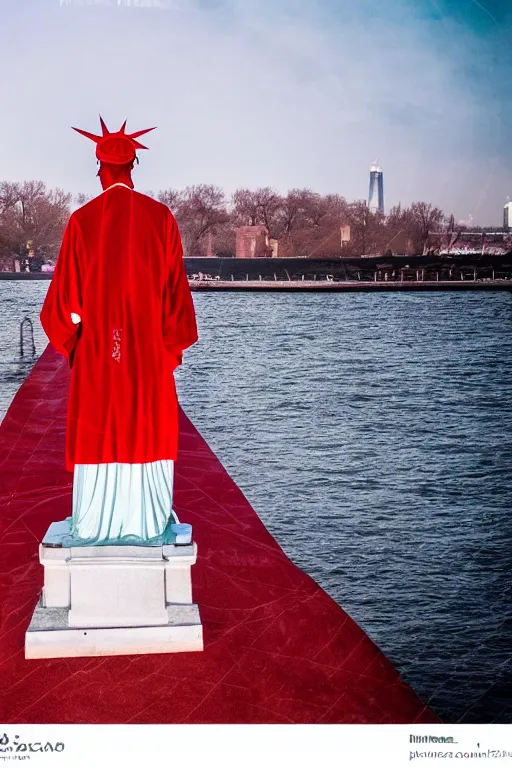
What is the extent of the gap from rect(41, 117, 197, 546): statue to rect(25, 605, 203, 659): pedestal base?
20cm

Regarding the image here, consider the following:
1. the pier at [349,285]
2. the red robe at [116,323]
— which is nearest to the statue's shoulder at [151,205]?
the red robe at [116,323]

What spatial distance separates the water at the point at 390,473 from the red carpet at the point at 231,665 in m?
0.47

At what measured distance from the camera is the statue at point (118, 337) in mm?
2264

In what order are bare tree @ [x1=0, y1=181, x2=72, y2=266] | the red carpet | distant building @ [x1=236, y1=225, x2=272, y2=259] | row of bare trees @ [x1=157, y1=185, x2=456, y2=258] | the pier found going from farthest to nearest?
1. the pier
2. distant building @ [x1=236, y1=225, x2=272, y2=259]
3. row of bare trees @ [x1=157, y1=185, x2=456, y2=258]
4. bare tree @ [x1=0, y1=181, x2=72, y2=266]
5. the red carpet

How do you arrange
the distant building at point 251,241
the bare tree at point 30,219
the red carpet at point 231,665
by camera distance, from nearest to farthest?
the red carpet at point 231,665
the bare tree at point 30,219
the distant building at point 251,241

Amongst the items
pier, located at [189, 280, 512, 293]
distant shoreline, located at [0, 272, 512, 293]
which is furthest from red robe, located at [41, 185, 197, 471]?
pier, located at [189, 280, 512, 293]

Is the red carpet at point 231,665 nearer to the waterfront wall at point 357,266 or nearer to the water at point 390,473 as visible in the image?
the water at point 390,473

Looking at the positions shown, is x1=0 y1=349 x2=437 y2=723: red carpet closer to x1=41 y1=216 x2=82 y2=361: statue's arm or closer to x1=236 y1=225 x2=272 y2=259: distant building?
x1=41 y1=216 x2=82 y2=361: statue's arm

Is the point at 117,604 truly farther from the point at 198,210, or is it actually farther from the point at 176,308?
the point at 198,210

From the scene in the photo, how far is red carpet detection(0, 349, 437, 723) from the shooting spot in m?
2.10

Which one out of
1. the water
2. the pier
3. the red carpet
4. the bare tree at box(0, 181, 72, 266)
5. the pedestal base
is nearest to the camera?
the red carpet

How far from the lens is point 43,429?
4711mm

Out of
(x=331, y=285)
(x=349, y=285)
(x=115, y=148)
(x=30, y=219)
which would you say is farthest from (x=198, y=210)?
(x=331, y=285)

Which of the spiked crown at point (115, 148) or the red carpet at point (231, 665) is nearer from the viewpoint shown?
the red carpet at point (231, 665)
